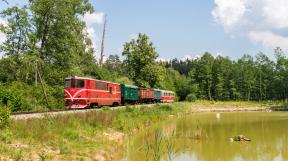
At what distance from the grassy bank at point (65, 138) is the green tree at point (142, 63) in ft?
135

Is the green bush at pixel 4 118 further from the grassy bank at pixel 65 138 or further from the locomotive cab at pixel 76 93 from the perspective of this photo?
the locomotive cab at pixel 76 93

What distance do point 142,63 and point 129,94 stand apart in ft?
66.8

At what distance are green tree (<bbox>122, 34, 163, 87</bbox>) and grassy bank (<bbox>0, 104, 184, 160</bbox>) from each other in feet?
135

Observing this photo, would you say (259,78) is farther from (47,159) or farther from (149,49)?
(47,159)

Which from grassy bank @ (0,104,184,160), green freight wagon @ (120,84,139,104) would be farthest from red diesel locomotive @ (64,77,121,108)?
green freight wagon @ (120,84,139,104)

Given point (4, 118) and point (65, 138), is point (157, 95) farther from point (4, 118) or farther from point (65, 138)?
point (4, 118)

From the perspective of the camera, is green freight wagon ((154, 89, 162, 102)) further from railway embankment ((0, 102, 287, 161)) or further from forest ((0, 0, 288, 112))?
railway embankment ((0, 102, 287, 161))

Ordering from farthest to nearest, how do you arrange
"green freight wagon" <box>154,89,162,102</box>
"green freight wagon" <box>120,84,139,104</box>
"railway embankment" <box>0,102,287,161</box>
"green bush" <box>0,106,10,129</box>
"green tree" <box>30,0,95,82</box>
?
"green freight wagon" <box>154,89,162,102</box>, "green freight wagon" <box>120,84,139,104</box>, "green tree" <box>30,0,95,82</box>, "green bush" <box>0,106,10,129</box>, "railway embankment" <box>0,102,287,161</box>

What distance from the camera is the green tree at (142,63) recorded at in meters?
68.6

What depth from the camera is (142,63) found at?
69562 millimetres

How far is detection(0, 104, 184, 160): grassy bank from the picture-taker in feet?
49.4

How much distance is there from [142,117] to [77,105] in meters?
5.98

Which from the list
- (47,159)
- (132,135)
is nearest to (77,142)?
(47,159)

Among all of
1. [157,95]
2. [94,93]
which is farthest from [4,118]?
[157,95]
